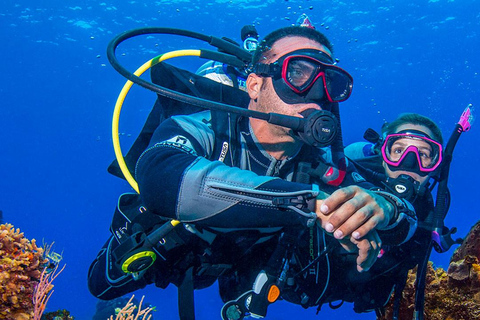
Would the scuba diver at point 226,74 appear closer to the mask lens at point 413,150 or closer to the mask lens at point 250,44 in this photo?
the mask lens at point 250,44

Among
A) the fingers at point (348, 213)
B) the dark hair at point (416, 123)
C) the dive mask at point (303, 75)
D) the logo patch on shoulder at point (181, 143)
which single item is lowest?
the fingers at point (348, 213)

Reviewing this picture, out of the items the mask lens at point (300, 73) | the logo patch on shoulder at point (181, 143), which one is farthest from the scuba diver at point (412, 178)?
the logo patch on shoulder at point (181, 143)

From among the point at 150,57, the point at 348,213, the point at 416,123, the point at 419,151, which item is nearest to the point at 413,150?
the point at 419,151

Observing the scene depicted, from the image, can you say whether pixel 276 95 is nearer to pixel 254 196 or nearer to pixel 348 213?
pixel 254 196

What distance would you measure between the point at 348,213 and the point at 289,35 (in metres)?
2.28

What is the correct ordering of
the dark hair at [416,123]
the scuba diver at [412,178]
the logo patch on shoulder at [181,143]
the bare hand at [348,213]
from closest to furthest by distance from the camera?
the bare hand at [348,213] → the logo patch on shoulder at [181,143] → the scuba diver at [412,178] → the dark hair at [416,123]

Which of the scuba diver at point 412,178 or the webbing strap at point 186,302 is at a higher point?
the scuba diver at point 412,178

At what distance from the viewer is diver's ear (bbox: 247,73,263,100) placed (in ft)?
10.2

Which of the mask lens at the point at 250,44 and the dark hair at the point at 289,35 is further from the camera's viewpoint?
the mask lens at the point at 250,44

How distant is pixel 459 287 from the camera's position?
2699 millimetres

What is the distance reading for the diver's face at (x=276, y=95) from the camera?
2.85m

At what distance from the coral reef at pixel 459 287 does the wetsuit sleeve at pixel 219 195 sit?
6.80ft

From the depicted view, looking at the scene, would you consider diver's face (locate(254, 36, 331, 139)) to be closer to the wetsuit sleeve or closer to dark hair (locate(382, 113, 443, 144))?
the wetsuit sleeve

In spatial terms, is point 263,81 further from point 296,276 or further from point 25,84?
point 25,84
